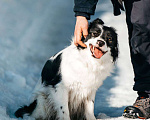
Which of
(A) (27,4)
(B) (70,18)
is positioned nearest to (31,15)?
(A) (27,4)

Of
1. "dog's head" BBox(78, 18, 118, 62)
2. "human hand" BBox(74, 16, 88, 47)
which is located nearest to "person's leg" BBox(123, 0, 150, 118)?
"dog's head" BBox(78, 18, 118, 62)

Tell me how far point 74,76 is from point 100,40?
16.2 inches

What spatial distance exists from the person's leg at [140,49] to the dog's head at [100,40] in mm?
261

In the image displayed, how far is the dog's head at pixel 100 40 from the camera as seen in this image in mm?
2240

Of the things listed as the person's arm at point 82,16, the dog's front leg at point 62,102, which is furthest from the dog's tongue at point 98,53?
the dog's front leg at point 62,102

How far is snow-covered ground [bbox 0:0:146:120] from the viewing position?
3484 mm

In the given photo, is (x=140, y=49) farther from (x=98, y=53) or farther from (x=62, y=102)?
(x=62, y=102)

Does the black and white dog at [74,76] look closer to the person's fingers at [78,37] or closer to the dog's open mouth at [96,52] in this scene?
the dog's open mouth at [96,52]

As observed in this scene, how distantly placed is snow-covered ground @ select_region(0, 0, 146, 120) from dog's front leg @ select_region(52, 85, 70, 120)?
0.79 m

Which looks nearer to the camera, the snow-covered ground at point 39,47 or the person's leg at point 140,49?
the person's leg at point 140,49

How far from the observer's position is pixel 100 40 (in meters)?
2.24

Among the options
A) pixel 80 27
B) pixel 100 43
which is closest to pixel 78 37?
pixel 80 27

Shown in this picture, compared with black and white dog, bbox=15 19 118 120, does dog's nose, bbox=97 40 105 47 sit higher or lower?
higher

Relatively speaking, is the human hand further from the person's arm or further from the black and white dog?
the black and white dog
